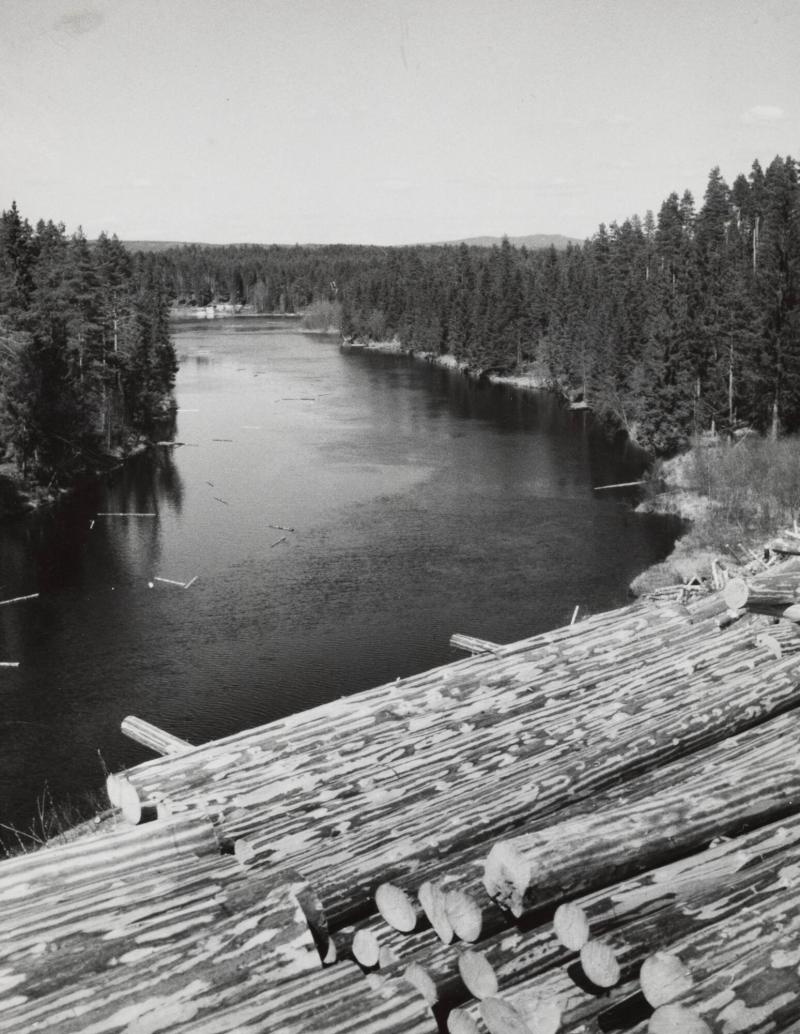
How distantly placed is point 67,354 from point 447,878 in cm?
4374

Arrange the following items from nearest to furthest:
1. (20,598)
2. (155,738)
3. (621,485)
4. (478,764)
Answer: (478,764)
(155,738)
(20,598)
(621,485)

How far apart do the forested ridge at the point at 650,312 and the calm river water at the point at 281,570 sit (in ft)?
14.6

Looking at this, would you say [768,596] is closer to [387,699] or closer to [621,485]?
[387,699]

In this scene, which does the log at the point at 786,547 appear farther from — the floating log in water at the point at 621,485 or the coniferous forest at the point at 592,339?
the coniferous forest at the point at 592,339

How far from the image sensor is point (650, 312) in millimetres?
53281

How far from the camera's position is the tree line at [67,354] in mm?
38719

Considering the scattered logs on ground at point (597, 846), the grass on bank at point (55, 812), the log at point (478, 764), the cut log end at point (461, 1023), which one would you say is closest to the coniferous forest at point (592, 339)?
the grass on bank at point (55, 812)

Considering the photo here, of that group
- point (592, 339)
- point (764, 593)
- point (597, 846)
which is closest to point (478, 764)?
point (597, 846)

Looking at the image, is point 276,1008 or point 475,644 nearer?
point 276,1008

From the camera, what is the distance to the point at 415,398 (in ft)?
216

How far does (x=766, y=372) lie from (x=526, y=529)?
14608 mm

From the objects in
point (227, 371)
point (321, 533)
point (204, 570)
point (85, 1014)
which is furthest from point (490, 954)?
point (227, 371)

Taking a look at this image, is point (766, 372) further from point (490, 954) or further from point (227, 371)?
point (227, 371)

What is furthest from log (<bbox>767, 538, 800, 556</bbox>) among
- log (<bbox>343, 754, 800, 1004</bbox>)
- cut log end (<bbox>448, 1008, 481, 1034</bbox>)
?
cut log end (<bbox>448, 1008, 481, 1034</bbox>)
